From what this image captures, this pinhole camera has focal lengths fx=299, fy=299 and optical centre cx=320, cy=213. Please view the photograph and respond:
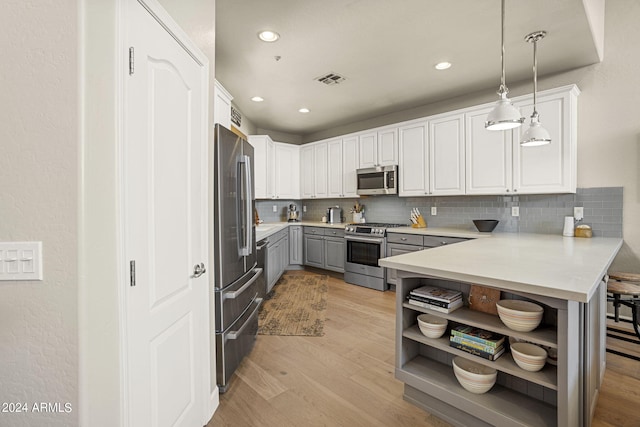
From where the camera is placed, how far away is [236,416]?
5.75 ft

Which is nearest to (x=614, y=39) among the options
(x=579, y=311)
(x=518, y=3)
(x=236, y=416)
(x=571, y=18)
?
(x=571, y=18)

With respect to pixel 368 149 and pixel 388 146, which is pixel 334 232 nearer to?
pixel 368 149

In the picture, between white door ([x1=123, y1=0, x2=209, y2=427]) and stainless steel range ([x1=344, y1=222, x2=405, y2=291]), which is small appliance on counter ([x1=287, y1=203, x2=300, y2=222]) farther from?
white door ([x1=123, y1=0, x2=209, y2=427])

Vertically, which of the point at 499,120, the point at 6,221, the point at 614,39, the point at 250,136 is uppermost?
the point at 614,39

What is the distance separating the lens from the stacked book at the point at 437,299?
1.67 meters

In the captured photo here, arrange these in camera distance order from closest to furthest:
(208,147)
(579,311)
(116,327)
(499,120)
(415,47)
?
(116,327)
(579,311)
(208,147)
(499,120)
(415,47)

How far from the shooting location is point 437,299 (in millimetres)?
1693

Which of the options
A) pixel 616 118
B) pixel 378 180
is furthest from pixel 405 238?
pixel 616 118

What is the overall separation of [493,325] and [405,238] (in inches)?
102

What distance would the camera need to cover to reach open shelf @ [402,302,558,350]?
1.37m

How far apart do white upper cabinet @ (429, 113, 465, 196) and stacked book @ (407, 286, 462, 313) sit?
2.44 m

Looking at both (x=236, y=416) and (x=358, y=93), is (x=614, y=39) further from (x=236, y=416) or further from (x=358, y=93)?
(x=236, y=416)

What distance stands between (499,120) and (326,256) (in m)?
3.63

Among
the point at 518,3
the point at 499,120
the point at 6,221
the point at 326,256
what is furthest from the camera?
the point at 326,256
